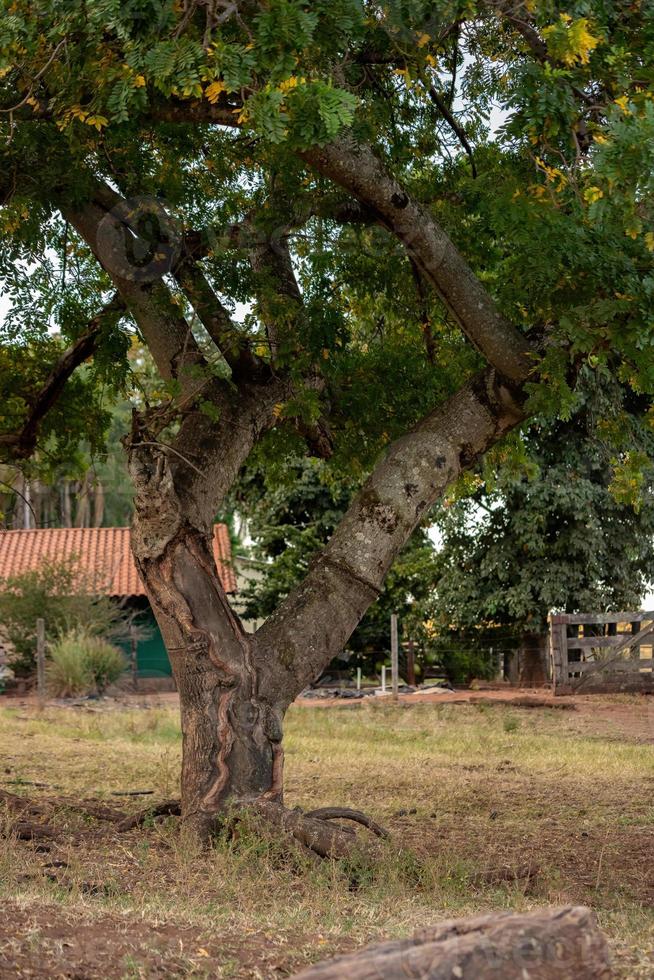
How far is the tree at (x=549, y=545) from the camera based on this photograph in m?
26.7

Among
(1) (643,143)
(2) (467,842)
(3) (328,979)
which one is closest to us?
(3) (328,979)

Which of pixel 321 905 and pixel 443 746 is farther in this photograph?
pixel 443 746

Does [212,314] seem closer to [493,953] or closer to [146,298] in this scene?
[146,298]

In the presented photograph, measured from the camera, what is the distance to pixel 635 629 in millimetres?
26078

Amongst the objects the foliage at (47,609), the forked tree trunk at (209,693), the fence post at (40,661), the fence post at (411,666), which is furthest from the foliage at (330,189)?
the fence post at (411,666)

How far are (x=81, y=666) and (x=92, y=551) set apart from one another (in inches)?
403

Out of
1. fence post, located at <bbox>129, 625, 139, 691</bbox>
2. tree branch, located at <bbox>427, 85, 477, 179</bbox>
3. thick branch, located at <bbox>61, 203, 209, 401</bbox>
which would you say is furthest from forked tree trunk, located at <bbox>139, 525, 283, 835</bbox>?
fence post, located at <bbox>129, 625, 139, 691</bbox>

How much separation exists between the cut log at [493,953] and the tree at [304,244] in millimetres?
4740

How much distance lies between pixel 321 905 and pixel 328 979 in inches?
125

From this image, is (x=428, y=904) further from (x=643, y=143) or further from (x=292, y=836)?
(x=643, y=143)

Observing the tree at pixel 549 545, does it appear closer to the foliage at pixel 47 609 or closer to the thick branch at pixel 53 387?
the foliage at pixel 47 609

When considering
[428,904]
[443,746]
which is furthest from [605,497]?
[428,904]

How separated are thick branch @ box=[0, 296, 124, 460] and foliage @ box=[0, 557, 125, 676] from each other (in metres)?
15.8

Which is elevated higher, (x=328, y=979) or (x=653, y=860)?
(x=328, y=979)
